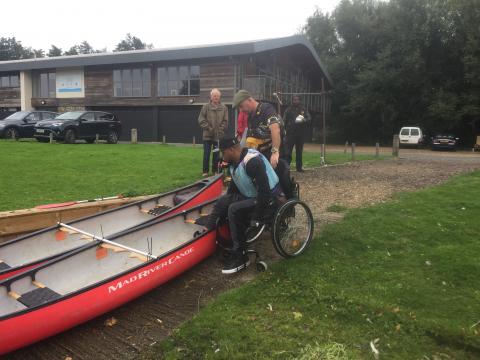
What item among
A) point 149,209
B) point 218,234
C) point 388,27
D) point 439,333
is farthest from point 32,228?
point 388,27

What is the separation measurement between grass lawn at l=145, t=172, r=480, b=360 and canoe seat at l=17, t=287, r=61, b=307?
37.4 inches

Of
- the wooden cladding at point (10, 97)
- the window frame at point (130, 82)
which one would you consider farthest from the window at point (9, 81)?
the window frame at point (130, 82)

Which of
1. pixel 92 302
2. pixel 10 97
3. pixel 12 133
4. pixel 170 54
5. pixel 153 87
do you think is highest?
pixel 170 54

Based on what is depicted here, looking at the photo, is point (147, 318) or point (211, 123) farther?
point (211, 123)

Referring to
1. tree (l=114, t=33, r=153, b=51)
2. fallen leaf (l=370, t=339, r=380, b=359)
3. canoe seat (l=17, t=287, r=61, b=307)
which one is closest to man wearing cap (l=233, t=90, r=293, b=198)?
fallen leaf (l=370, t=339, r=380, b=359)

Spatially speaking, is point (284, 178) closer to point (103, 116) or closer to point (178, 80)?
point (103, 116)

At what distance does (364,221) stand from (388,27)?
34.6 meters

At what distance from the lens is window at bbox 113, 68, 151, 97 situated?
26.9 m

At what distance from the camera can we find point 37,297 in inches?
135

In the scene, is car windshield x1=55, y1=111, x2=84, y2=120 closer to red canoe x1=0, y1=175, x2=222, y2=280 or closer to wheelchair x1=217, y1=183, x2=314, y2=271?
red canoe x1=0, y1=175, x2=222, y2=280

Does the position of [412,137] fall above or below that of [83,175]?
above

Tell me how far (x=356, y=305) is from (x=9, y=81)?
1380 inches

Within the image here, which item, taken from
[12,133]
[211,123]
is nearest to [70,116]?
[12,133]

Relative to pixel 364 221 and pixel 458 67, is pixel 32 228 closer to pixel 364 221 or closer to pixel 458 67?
pixel 364 221
